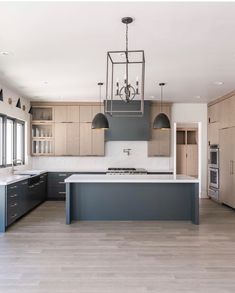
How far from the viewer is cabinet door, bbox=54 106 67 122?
827 centimetres

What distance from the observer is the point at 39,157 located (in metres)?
8.52

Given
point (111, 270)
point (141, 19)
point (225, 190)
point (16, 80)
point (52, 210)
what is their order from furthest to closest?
point (225, 190) < point (52, 210) < point (16, 80) < point (111, 270) < point (141, 19)

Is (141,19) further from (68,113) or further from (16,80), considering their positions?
(68,113)

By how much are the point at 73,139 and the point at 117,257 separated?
4891 mm

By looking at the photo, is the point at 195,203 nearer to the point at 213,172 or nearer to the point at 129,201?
the point at 129,201

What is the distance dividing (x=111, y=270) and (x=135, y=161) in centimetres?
531

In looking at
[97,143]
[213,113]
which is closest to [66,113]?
[97,143]

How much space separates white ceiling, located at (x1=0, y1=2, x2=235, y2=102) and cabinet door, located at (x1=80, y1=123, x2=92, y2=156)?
7.16 ft

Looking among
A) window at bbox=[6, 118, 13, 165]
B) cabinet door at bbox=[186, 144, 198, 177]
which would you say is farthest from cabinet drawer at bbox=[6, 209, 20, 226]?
cabinet door at bbox=[186, 144, 198, 177]

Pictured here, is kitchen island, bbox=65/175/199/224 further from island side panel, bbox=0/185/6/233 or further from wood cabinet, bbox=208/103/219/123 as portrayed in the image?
wood cabinet, bbox=208/103/219/123

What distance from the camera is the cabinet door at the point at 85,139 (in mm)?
8211

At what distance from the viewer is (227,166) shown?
7105 mm

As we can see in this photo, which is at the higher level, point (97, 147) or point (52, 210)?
point (97, 147)

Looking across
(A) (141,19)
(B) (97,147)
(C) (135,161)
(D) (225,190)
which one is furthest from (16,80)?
(D) (225,190)
